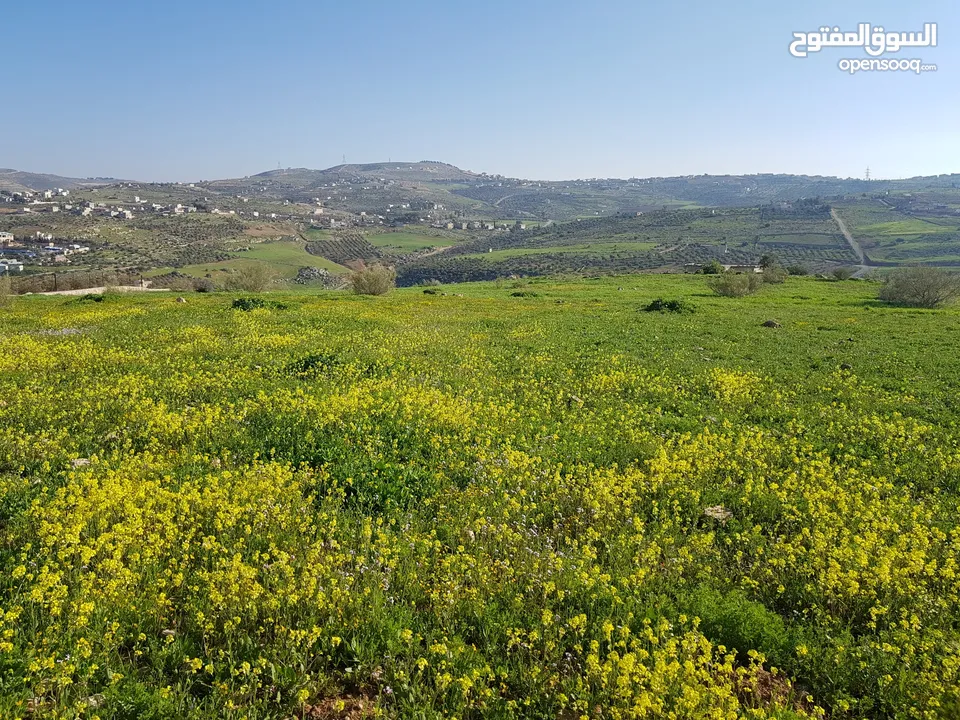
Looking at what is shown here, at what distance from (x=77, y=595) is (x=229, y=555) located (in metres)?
1.54

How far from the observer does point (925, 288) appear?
47.0m

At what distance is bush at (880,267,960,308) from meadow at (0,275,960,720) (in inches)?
1588

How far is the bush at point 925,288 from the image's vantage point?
153ft

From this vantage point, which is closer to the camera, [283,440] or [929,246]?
[283,440]

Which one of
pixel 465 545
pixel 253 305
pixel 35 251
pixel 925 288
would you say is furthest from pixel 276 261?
pixel 465 545

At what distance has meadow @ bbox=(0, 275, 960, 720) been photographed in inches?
197

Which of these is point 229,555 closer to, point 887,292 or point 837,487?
point 837,487

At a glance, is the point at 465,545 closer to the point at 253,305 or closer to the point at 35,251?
the point at 253,305

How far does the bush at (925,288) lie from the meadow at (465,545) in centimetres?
4034

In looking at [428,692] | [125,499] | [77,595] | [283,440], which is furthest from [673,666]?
[283,440]

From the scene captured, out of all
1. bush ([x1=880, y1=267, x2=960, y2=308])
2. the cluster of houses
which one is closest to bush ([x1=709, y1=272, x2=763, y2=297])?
bush ([x1=880, y1=267, x2=960, y2=308])

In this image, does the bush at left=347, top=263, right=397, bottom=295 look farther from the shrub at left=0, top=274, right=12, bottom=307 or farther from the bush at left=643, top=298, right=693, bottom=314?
the shrub at left=0, top=274, right=12, bottom=307

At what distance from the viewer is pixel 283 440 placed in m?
10.5

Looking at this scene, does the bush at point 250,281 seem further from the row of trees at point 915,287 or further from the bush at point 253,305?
the row of trees at point 915,287
